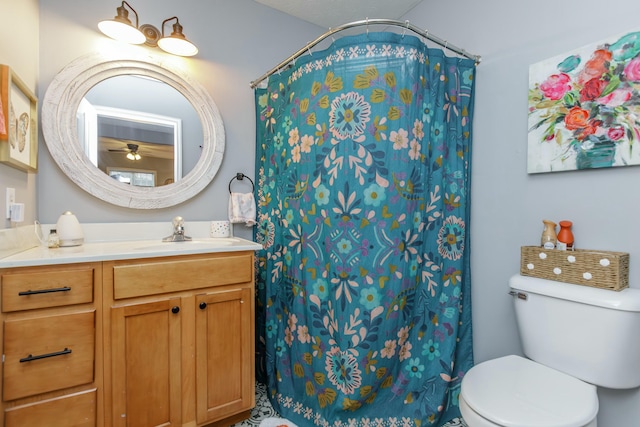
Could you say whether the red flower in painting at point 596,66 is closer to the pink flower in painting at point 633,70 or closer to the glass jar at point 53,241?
the pink flower in painting at point 633,70

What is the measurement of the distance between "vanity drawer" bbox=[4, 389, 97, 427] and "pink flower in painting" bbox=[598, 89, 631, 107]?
2335 millimetres

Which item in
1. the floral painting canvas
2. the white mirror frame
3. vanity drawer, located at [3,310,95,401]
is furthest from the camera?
the white mirror frame

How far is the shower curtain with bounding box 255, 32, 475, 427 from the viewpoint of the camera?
139 centimetres

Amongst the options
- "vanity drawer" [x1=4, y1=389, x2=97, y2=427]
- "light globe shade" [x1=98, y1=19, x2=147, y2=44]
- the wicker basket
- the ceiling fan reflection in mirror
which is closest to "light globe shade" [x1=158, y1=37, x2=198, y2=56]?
"light globe shade" [x1=98, y1=19, x2=147, y2=44]

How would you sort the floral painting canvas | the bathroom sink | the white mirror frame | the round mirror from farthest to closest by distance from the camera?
the round mirror → the white mirror frame → the bathroom sink → the floral painting canvas

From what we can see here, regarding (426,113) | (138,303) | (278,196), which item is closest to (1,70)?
(138,303)

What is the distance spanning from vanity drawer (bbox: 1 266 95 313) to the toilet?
1.48m

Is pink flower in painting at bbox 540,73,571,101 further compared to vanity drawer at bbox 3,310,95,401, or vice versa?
pink flower in painting at bbox 540,73,571,101

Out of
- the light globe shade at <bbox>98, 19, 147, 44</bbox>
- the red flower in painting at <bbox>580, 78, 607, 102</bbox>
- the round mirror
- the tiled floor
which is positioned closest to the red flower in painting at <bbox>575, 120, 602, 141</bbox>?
the red flower in painting at <bbox>580, 78, 607, 102</bbox>

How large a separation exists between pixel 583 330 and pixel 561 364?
0.18 metres

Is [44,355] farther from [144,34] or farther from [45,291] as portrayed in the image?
[144,34]

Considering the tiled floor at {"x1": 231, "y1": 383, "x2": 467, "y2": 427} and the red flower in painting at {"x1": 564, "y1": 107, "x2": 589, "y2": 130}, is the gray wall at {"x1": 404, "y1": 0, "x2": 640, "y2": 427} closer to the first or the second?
the red flower in painting at {"x1": 564, "y1": 107, "x2": 589, "y2": 130}

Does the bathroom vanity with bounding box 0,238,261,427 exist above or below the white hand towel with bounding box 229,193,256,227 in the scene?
below

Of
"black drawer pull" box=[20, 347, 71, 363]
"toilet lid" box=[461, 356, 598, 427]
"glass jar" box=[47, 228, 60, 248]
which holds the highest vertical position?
"glass jar" box=[47, 228, 60, 248]
